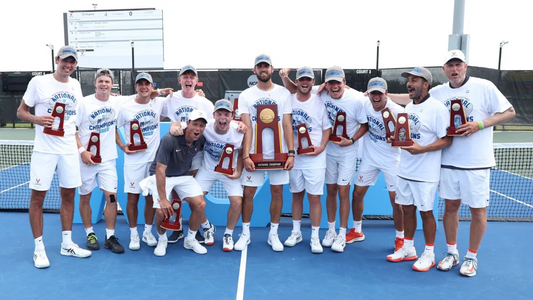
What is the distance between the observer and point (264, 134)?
5000 mm

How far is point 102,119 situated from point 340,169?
9.57 ft

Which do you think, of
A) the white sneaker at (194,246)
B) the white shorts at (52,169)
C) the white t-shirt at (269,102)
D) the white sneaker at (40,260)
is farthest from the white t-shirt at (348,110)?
the white sneaker at (40,260)

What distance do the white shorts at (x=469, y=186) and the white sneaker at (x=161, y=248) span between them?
3.24m

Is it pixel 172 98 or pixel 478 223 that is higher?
pixel 172 98

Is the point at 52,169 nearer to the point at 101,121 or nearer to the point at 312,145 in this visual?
the point at 101,121

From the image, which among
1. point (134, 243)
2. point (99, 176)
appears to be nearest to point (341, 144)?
point (134, 243)

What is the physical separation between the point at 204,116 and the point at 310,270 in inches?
80.2

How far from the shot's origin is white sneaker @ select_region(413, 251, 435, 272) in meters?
4.51

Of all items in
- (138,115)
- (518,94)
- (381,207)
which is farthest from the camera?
(518,94)

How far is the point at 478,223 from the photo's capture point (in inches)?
171

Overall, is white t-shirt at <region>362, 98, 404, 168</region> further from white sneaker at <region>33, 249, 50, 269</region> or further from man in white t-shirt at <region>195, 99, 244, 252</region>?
white sneaker at <region>33, 249, 50, 269</region>

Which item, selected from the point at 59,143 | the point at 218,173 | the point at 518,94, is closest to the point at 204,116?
the point at 218,173

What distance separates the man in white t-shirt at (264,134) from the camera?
16.2ft

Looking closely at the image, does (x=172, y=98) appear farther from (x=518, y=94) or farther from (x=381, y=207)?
(x=518, y=94)
